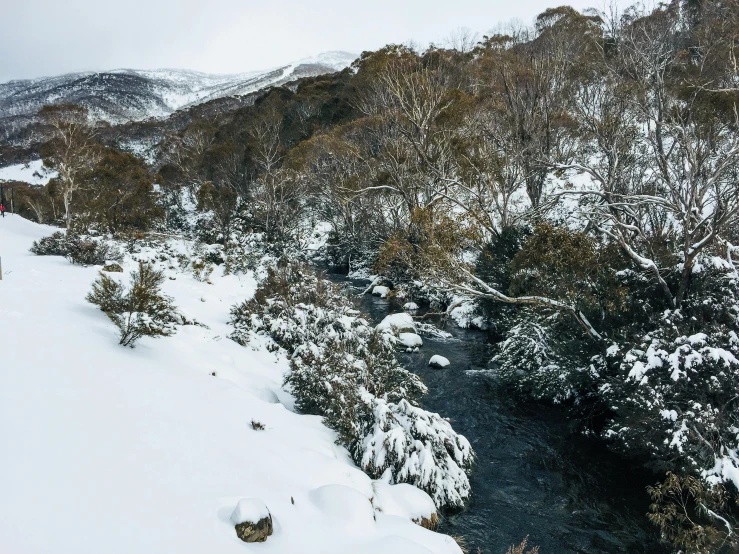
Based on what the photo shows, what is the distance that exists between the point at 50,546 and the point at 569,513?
7.03 meters

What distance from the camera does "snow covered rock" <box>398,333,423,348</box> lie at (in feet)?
45.7

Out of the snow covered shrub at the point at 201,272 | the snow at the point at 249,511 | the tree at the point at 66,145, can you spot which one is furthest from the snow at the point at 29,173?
the snow at the point at 249,511

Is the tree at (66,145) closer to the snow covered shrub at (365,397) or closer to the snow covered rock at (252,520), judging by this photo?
the snow covered shrub at (365,397)

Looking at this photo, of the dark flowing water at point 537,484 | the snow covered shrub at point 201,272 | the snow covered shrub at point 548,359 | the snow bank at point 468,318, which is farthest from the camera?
the snow covered shrub at point 201,272

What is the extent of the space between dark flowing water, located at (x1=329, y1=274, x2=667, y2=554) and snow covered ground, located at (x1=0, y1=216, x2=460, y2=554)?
134 cm

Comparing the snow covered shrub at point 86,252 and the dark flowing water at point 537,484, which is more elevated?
the snow covered shrub at point 86,252

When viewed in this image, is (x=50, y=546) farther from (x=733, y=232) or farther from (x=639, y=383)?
(x=733, y=232)

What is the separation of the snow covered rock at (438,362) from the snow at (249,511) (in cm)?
907

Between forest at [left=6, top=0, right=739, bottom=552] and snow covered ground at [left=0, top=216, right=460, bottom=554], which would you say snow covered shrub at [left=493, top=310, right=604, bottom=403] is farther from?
snow covered ground at [left=0, top=216, right=460, bottom=554]

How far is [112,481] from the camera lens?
3557mm

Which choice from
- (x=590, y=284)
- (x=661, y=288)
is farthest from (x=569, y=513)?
(x=661, y=288)

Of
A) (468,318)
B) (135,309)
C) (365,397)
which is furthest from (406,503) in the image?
(468,318)

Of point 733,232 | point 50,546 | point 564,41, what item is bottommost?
point 50,546

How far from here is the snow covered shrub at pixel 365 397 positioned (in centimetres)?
671
